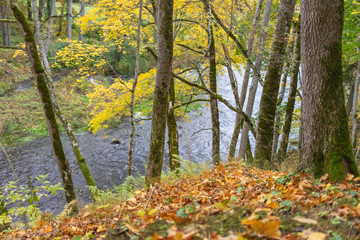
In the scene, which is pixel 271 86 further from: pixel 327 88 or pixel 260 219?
pixel 260 219

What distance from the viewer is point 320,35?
3.12m

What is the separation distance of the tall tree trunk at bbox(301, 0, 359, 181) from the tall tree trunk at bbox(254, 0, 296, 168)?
96.6 inches

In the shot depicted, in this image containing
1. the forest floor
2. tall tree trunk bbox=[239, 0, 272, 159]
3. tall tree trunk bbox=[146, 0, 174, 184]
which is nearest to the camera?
the forest floor

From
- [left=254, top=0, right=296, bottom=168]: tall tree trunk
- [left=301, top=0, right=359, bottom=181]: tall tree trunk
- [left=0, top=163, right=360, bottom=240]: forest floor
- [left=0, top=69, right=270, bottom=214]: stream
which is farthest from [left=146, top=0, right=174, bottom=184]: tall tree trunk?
[left=0, top=69, right=270, bottom=214]: stream

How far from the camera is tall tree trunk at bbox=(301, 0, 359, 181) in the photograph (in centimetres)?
308

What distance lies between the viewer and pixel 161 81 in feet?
15.5

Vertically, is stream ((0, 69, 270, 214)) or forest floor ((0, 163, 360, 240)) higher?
forest floor ((0, 163, 360, 240))

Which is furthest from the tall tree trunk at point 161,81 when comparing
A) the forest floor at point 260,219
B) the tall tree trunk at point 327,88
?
the tall tree trunk at point 327,88

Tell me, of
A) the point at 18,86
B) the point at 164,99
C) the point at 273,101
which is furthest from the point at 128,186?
the point at 18,86

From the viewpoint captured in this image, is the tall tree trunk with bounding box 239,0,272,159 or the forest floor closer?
the forest floor

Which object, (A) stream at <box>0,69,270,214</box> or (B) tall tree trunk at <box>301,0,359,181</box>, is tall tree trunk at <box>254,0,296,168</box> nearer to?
(B) tall tree trunk at <box>301,0,359,181</box>

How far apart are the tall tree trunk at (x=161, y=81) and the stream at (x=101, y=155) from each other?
4.11 meters

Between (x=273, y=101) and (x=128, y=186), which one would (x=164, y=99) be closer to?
(x=273, y=101)

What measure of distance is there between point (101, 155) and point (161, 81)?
Answer: 9.37 metres
